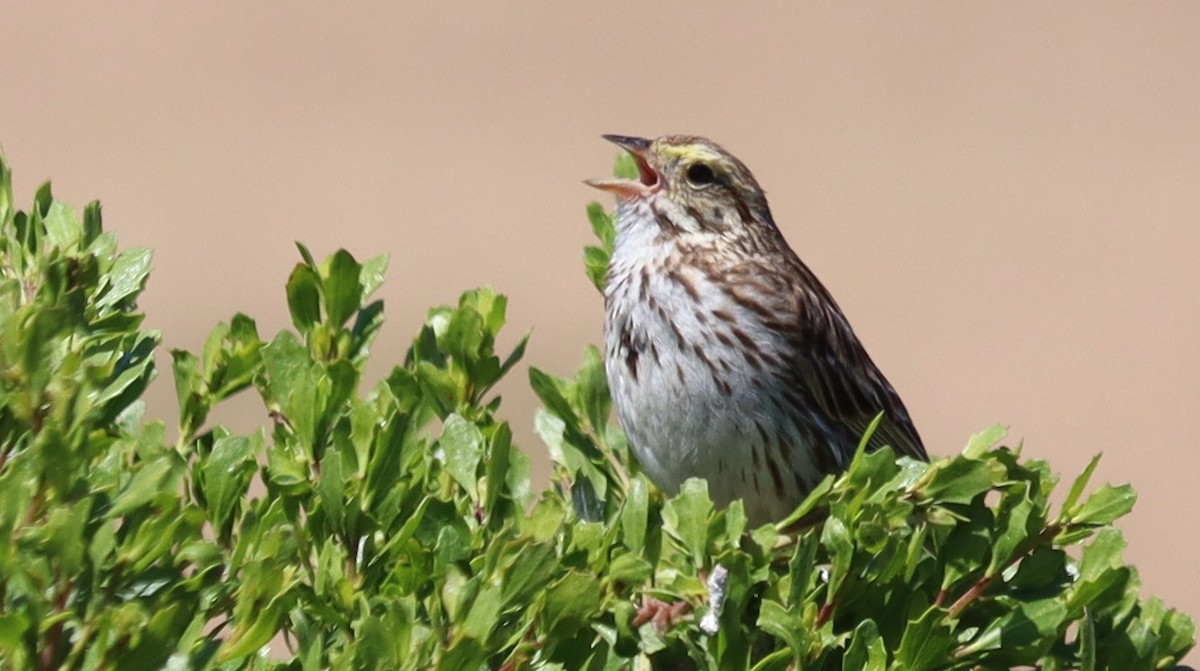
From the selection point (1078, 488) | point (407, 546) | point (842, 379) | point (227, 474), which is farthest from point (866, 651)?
point (842, 379)

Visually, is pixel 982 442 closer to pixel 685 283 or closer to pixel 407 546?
pixel 407 546

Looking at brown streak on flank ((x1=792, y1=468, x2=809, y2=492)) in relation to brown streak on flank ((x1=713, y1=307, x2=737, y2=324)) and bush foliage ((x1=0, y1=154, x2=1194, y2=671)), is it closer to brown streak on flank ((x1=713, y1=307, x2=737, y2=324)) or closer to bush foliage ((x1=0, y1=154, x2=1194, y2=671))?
brown streak on flank ((x1=713, y1=307, x2=737, y2=324))

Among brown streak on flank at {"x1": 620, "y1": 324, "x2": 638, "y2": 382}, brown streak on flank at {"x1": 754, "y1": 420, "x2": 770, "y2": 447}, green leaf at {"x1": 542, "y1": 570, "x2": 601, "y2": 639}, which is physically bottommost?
brown streak on flank at {"x1": 754, "y1": 420, "x2": 770, "y2": 447}

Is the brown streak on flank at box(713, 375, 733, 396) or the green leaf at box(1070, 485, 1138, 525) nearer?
the green leaf at box(1070, 485, 1138, 525)

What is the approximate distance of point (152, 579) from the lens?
214 cm

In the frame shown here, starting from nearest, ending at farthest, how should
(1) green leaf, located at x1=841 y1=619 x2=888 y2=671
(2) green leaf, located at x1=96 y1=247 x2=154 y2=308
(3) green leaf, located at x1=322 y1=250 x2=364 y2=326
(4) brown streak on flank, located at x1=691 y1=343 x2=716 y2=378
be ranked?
(1) green leaf, located at x1=841 y1=619 x2=888 y2=671 → (2) green leaf, located at x1=96 y1=247 x2=154 y2=308 → (3) green leaf, located at x1=322 y1=250 x2=364 y2=326 → (4) brown streak on flank, located at x1=691 y1=343 x2=716 y2=378

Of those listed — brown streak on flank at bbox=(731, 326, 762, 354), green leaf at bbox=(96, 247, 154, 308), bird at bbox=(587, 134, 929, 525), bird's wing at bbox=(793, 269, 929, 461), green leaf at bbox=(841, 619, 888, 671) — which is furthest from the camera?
bird's wing at bbox=(793, 269, 929, 461)

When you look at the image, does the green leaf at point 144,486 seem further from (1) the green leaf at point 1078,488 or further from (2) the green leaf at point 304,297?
(1) the green leaf at point 1078,488

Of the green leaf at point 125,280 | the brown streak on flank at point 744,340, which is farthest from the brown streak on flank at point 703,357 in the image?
the green leaf at point 125,280

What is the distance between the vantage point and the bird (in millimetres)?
4098

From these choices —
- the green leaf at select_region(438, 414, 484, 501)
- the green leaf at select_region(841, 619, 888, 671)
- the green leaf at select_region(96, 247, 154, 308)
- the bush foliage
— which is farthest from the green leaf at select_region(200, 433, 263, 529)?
the green leaf at select_region(841, 619, 888, 671)

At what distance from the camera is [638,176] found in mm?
4684

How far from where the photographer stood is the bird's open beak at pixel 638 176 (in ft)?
14.8

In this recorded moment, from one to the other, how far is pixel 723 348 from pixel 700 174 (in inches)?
25.5
